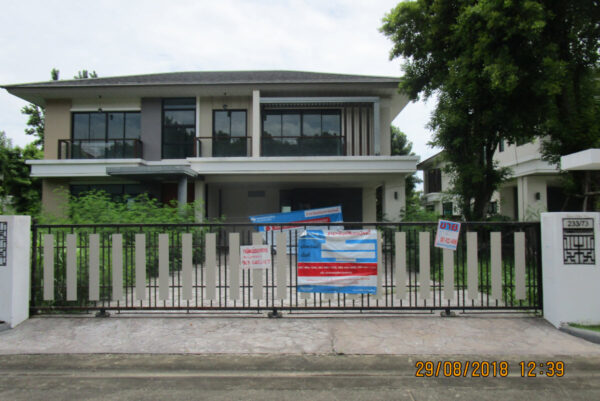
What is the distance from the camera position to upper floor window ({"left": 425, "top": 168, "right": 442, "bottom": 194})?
2994 centimetres

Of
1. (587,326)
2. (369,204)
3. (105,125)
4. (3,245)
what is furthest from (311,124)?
(587,326)

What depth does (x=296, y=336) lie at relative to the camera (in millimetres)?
5109

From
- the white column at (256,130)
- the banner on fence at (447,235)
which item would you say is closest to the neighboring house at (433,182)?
the white column at (256,130)

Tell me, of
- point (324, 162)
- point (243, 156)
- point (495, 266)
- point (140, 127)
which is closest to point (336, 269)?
point (495, 266)

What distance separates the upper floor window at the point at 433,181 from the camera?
98.2ft

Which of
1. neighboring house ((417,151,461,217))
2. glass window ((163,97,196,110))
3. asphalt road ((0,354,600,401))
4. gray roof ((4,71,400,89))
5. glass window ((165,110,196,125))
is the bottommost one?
asphalt road ((0,354,600,401))

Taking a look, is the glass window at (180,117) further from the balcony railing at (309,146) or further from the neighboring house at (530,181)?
the neighboring house at (530,181)

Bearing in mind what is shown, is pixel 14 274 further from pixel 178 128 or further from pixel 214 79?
pixel 214 79

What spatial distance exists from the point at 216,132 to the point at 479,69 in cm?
1102

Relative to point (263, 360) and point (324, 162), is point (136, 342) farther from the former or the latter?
point (324, 162)

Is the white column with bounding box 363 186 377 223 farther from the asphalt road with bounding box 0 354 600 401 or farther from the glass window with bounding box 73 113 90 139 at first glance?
the asphalt road with bounding box 0 354 600 401

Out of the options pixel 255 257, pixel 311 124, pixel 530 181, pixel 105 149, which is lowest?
pixel 255 257

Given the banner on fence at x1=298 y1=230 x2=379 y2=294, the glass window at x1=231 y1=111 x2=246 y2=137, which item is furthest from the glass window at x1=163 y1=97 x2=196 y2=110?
the banner on fence at x1=298 y1=230 x2=379 y2=294
